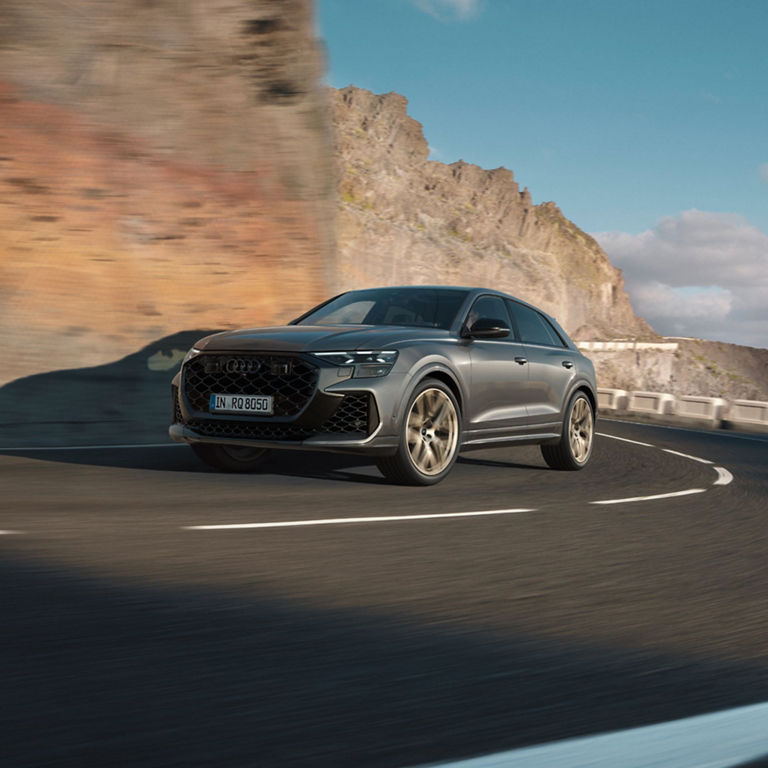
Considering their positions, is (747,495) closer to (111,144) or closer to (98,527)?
(98,527)

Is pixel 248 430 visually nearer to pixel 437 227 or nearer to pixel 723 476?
pixel 723 476

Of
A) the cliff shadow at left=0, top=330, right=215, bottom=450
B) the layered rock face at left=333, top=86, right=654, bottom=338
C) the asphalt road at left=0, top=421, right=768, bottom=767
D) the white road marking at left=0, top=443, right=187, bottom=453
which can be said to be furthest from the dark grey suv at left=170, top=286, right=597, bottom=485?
the layered rock face at left=333, top=86, right=654, bottom=338

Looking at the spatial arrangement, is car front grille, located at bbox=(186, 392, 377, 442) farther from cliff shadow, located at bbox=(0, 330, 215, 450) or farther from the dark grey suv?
cliff shadow, located at bbox=(0, 330, 215, 450)

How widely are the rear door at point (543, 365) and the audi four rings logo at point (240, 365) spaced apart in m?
3.07

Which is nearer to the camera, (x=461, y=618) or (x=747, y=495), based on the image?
(x=461, y=618)

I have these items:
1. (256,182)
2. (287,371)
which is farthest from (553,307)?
(287,371)

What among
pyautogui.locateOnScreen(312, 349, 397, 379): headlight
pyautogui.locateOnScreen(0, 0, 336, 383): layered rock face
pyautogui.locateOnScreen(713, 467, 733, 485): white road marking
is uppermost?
pyautogui.locateOnScreen(0, 0, 336, 383): layered rock face

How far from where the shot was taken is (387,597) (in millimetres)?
4773

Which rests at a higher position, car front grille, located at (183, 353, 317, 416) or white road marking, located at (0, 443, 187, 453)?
car front grille, located at (183, 353, 317, 416)

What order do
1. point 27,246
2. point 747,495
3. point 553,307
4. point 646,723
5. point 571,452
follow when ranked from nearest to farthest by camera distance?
point 646,723 → point 747,495 → point 571,452 → point 27,246 → point 553,307

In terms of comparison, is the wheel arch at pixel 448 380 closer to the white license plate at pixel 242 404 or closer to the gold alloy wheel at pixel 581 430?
the white license plate at pixel 242 404

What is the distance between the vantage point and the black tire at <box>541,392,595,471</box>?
11.1m

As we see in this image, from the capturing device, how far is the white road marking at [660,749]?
9.10ft

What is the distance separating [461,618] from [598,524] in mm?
3213
